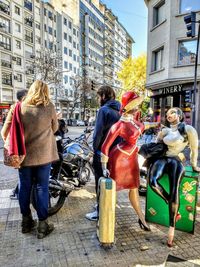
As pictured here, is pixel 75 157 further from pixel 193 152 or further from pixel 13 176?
pixel 13 176

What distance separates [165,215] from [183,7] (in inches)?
564

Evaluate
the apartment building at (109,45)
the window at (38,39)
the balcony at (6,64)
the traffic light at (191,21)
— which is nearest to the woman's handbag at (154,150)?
the traffic light at (191,21)

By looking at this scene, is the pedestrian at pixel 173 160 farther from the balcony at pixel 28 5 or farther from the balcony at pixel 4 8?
the balcony at pixel 28 5

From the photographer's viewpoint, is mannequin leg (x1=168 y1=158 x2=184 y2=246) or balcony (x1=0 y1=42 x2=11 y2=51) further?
balcony (x1=0 y1=42 x2=11 y2=51)

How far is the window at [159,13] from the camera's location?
49.4 ft

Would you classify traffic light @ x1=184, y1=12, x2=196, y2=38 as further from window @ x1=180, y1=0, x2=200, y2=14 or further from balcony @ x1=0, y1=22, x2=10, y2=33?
balcony @ x1=0, y1=22, x2=10, y2=33

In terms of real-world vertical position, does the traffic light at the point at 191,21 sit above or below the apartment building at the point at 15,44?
below

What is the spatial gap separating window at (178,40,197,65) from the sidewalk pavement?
1264cm

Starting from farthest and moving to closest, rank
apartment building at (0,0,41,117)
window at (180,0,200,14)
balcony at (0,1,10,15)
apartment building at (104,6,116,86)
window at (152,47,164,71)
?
1. apartment building at (104,6,116,86)
2. apartment building at (0,0,41,117)
3. balcony at (0,1,10,15)
4. window at (152,47,164,71)
5. window at (180,0,200,14)

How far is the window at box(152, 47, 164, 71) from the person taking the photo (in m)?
15.4

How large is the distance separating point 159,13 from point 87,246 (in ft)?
54.1

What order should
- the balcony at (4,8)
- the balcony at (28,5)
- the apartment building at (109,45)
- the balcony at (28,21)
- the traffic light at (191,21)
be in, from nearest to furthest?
the traffic light at (191,21) < the balcony at (4,8) < the balcony at (28,5) < the balcony at (28,21) < the apartment building at (109,45)

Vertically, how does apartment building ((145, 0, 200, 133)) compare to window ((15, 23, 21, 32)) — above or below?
below

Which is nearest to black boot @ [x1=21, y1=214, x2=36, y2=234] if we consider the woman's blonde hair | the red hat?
the woman's blonde hair
